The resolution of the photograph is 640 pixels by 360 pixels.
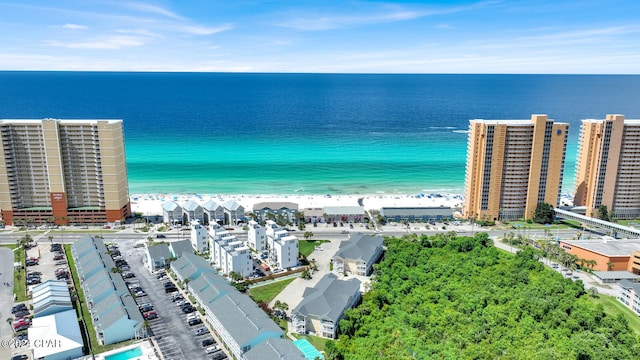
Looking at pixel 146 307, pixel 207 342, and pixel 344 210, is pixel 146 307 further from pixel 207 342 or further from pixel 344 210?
pixel 344 210

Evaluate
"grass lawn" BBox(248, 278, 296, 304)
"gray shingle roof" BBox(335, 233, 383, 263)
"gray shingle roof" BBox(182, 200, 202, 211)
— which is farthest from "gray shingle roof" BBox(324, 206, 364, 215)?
"gray shingle roof" BBox(182, 200, 202, 211)

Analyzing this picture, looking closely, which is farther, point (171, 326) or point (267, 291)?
point (267, 291)

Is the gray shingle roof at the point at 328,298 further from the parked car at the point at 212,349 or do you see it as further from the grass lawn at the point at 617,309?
the grass lawn at the point at 617,309

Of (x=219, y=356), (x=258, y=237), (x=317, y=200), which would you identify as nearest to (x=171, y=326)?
(x=219, y=356)

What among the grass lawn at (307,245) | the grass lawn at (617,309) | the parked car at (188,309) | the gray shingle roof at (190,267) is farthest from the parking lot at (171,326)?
the grass lawn at (617,309)

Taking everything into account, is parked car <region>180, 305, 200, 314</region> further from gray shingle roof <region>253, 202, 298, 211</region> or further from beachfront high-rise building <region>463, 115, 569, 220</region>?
beachfront high-rise building <region>463, 115, 569, 220</region>

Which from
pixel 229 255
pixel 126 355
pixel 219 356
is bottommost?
pixel 126 355

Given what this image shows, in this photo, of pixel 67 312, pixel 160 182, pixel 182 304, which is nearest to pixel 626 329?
pixel 182 304
